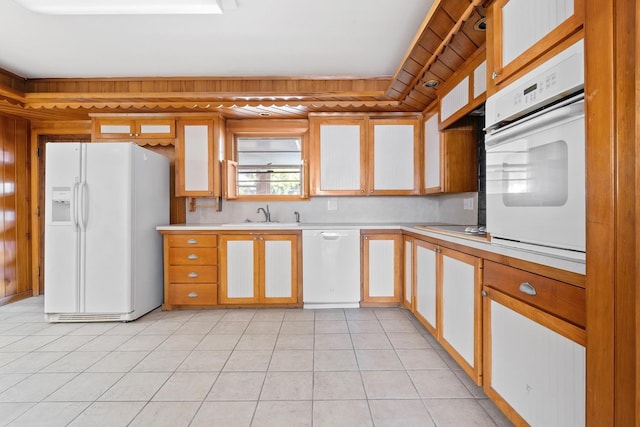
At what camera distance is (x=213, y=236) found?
3.33 metres

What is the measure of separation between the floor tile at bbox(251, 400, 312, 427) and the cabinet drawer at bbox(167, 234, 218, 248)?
1.95m

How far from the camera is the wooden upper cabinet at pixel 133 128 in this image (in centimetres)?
362

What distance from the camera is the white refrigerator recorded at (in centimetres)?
292

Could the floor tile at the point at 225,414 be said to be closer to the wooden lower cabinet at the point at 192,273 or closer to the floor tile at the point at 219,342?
the floor tile at the point at 219,342

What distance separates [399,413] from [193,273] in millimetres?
2474

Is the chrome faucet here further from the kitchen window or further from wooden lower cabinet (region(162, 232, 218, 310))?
wooden lower cabinet (region(162, 232, 218, 310))

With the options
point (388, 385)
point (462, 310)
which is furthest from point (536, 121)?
point (388, 385)

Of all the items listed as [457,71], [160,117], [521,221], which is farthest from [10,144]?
[521,221]

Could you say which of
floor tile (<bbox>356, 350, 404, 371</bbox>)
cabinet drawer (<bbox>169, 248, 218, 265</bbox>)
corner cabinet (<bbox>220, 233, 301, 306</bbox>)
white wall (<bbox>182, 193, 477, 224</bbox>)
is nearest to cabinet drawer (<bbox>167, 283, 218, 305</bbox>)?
corner cabinet (<bbox>220, 233, 301, 306</bbox>)

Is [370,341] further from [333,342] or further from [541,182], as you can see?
[541,182]

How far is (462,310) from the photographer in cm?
190

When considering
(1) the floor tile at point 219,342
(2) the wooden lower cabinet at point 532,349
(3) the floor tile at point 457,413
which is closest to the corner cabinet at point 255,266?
(1) the floor tile at point 219,342

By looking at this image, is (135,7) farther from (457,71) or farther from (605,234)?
(605,234)

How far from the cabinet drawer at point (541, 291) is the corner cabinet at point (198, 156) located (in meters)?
2.98
